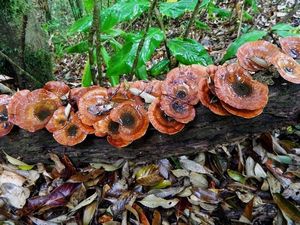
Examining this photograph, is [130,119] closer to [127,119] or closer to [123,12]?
[127,119]

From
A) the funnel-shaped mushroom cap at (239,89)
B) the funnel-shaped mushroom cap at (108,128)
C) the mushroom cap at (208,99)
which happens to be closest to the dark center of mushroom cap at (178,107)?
the mushroom cap at (208,99)

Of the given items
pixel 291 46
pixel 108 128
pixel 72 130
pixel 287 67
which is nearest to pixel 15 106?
pixel 72 130

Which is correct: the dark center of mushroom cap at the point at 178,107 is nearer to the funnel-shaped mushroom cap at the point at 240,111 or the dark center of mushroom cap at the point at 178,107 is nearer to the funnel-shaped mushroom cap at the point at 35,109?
the funnel-shaped mushroom cap at the point at 240,111

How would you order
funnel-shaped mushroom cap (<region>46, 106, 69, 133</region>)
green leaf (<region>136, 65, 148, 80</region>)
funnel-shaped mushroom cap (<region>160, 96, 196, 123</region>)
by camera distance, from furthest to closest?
green leaf (<region>136, 65, 148, 80</region>) → funnel-shaped mushroom cap (<region>46, 106, 69, 133</region>) → funnel-shaped mushroom cap (<region>160, 96, 196, 123</region>)

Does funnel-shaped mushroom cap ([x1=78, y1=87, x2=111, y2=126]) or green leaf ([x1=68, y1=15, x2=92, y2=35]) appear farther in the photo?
green leaf ([x1=68, y1=15, x2=92, y2=35])

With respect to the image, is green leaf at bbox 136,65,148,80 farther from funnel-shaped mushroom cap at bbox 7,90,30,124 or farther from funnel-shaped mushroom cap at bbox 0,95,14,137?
funnel-shaped mushroom cap at bbox 0,95,14,137

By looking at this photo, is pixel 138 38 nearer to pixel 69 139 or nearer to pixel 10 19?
pixel 69 139

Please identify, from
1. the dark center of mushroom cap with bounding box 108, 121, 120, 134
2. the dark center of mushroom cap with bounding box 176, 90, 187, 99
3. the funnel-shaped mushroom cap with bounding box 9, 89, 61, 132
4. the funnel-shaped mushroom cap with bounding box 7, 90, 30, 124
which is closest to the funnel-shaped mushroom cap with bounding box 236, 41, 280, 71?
the dark center of mushroom cap with bounding box 176, 90, 187, 99

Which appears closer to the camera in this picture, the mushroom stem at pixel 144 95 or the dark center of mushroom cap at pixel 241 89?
the dark center of mushroom cap at pixel 241 89
